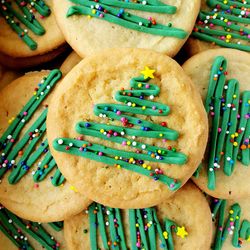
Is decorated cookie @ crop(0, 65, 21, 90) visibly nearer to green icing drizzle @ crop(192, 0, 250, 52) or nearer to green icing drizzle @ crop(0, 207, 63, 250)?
green icing drizzle @ crop(0, 207, 63, 250)

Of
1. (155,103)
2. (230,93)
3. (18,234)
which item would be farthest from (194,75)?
(18,234)

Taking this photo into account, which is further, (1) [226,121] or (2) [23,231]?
(2) [23,231]

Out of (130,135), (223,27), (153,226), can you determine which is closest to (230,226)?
(153,226)

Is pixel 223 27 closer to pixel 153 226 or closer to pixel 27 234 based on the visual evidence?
pixel 153 226

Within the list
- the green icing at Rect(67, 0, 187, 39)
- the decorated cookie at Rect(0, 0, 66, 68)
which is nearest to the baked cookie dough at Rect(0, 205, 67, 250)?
the decorated cookie at Rect(0, 0, 66, 68)

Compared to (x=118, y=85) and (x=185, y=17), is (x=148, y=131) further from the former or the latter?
(x=185, y=17)

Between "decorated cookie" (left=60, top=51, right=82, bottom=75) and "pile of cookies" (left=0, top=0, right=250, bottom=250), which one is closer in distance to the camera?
"pile of cookies" (left=0, top=0, right=250, bottom=250)

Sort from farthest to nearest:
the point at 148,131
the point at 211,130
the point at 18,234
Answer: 1. the point at 18,234
2. the point at 211,130
3. the point at 148,131

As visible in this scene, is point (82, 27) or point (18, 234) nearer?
point (82, 27)
